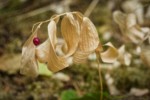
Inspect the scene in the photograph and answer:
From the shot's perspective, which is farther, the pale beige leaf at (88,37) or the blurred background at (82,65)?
the blurred background at (82,65)

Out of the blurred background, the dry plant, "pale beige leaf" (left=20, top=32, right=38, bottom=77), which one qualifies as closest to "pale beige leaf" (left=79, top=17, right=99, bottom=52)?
the dry plant

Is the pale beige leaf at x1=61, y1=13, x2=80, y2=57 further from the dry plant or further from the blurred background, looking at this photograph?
the blurred background

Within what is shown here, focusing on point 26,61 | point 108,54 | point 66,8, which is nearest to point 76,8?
point 66,8

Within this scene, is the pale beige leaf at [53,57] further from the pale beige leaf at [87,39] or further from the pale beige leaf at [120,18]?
the pale beige leaf at [120,18]

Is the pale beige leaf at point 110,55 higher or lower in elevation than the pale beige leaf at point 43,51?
lower

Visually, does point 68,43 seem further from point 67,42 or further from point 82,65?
point 82,65

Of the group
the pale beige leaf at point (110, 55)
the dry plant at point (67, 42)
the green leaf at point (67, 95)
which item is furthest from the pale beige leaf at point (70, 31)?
the green leaf at point (67, 95)

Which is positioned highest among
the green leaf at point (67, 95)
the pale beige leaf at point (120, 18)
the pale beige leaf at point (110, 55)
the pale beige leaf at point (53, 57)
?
the pale beige leaf at point (53, 57)
